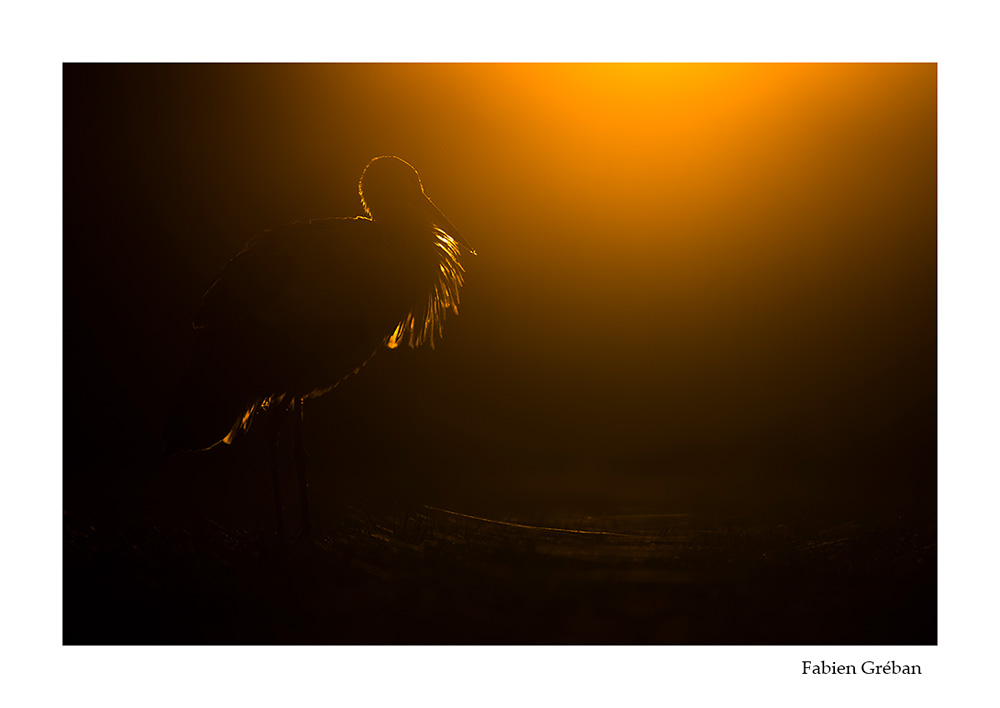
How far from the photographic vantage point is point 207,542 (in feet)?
9.95

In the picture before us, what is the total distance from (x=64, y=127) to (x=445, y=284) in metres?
1.58

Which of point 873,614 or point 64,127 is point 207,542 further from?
point 873,614

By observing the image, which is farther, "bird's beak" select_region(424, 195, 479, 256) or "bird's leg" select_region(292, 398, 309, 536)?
"bird's beak" select_region(424, 195, 479, 256)

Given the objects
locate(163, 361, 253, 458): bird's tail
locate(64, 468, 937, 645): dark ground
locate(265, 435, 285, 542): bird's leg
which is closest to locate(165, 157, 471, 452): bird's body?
locate(163, 361, 253, 458): bird's tail

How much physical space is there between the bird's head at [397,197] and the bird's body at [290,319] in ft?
0.05

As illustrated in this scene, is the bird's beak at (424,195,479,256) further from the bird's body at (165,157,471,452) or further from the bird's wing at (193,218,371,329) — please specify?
the bird's wing at (193,218,371,329)

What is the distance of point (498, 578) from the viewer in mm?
2787

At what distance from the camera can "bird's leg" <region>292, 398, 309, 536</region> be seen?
3209mm

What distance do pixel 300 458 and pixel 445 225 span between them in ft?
3.46

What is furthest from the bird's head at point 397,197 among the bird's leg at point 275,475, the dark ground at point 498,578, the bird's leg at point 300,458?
the dark ground at point 498,578

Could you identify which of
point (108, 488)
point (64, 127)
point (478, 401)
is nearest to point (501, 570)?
point (478, 401)

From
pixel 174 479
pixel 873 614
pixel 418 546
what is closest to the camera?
pixel 873 614

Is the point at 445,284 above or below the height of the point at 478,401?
above

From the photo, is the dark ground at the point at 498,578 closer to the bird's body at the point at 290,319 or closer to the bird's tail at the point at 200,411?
the bird's tail at the point at 200,411
